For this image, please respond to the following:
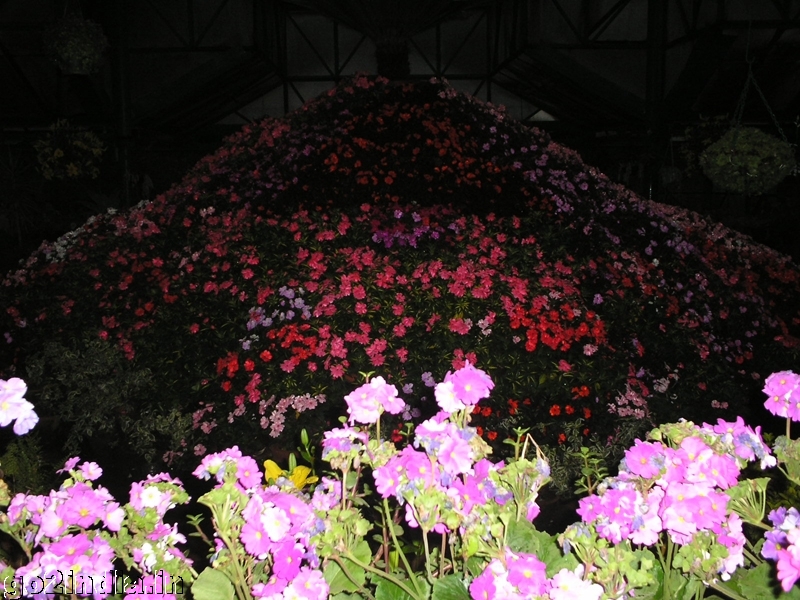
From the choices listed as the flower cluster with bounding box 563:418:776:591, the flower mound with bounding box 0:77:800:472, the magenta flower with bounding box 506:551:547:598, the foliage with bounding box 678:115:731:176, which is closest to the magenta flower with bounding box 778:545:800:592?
the flower cluster with bounding box 563:418:776:591

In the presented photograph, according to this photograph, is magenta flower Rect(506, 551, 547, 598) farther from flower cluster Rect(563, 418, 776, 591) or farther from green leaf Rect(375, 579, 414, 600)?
green leaf Rect(375, 579, 414, 600)

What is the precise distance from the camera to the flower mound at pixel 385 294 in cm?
276

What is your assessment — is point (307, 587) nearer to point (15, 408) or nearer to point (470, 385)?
point (470, 385)

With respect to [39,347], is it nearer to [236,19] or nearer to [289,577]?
[289,577]

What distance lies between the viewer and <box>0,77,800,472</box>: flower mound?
2.76m

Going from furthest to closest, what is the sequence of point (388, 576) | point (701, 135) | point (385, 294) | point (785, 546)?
point (701, 135), point (385, 294), point (388, 576), point (785, 546)

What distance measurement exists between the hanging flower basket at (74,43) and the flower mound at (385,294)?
107 inches

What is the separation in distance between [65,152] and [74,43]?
1418mm

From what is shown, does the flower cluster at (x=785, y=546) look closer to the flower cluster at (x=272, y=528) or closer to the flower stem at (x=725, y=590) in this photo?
the flower stem at (x=725, y=590)

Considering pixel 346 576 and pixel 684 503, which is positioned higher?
pixel 684 503

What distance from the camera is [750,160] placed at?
432 centimetres

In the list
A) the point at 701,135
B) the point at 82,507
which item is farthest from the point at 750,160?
the point at 82,507

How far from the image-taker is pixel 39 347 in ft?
11.2

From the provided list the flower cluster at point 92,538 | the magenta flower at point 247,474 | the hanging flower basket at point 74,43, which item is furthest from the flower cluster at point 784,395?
the hanging flower basket at point 74,43
